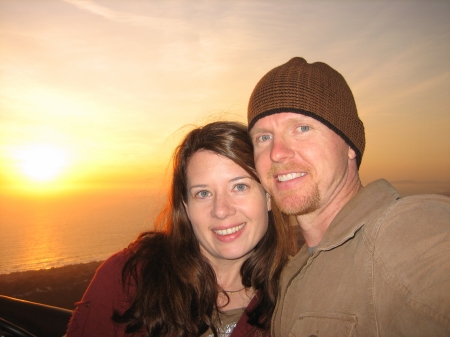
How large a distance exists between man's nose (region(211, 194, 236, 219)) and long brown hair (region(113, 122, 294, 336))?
352 millimetres

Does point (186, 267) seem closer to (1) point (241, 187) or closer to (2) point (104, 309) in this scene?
(2) point (104, 309)

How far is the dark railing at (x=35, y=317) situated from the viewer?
2.89m

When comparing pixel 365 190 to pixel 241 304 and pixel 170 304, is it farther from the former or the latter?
pixel 170 304

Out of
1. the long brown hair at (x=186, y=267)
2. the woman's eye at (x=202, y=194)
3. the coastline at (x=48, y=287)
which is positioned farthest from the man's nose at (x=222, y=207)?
the coastline at (x=48, y=287)

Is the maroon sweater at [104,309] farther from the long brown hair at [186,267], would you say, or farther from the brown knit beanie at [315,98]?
the brown knit beanie at [315,98]

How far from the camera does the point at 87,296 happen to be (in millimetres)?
2434

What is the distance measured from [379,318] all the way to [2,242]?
287 feet

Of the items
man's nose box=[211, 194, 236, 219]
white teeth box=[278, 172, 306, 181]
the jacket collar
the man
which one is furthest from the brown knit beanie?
man's nose box=[211, 194, 236, 219]

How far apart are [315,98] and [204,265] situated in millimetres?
2028

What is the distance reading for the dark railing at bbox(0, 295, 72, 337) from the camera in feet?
9.47

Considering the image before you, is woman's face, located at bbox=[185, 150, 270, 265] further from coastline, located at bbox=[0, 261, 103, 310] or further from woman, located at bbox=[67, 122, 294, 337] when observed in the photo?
→ coastline, located at bbox=[0, 261, 103, 310]

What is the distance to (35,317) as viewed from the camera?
2947mm

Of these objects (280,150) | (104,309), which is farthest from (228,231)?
(104,309)

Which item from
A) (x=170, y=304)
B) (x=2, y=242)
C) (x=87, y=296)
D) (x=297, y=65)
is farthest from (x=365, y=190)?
(x=2, y=242)
